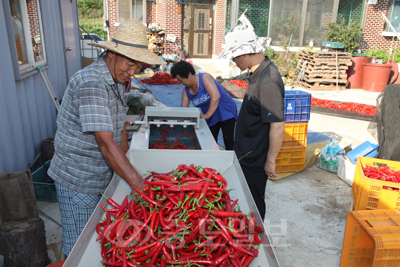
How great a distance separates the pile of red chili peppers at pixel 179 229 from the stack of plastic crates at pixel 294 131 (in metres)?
3.16

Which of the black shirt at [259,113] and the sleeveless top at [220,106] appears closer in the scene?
the black shirt at [259,113]

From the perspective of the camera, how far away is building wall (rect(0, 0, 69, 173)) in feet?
12.4

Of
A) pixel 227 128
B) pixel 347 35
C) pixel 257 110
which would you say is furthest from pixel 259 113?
pixel 347 35

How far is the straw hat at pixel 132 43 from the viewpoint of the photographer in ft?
7.23

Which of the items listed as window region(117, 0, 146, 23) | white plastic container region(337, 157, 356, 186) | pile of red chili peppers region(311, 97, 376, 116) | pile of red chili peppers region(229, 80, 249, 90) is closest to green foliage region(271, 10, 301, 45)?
pile of red chili peppers region(229, 80, 249, 90)

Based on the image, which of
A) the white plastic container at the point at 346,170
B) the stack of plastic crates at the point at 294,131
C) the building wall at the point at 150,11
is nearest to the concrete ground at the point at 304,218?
the white plastic container at the point at 346,170

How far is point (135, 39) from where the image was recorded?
7.57 feet

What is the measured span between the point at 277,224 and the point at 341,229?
810 mm

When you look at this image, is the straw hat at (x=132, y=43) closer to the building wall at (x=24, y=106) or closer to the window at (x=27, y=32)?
the building wall at (x=24, y=106)

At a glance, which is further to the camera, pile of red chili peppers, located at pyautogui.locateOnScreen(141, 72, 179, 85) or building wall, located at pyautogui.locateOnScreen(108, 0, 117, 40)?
building wall, located at pyautogui.locateOnScreen(108, 0, 117, 40)

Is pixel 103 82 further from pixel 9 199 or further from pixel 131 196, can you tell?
pixel 9 199

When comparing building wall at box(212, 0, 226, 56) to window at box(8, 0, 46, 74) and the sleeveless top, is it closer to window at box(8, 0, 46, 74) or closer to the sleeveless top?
window at box(8, 0, 46, 74)

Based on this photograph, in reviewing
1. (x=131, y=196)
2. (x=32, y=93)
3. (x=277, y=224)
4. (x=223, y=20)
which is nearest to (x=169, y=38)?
(x=223, y=20)

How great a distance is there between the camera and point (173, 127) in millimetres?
4043
